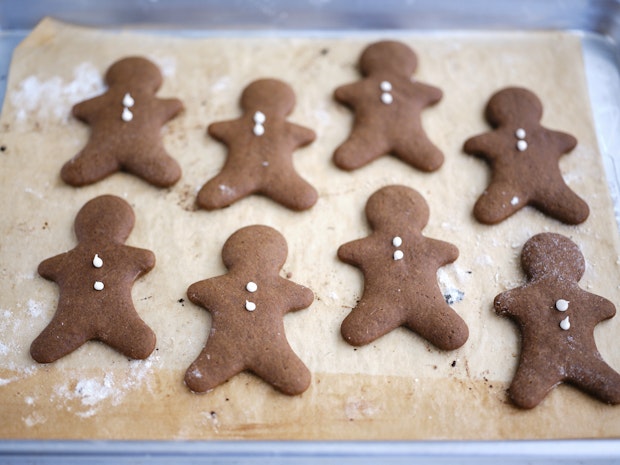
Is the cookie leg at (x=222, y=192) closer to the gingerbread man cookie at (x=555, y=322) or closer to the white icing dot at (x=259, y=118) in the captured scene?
the white icing dot at (x=259, y=118)

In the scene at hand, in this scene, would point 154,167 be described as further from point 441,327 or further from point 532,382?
point 532,382

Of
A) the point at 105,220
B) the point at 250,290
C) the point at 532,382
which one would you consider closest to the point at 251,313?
the point at 250,290

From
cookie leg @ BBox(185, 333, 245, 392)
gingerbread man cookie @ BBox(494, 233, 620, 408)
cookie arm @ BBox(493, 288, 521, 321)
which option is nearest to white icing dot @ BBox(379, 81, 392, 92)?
gingerbread man cookie @ BBox(494, 233, 620, 408)

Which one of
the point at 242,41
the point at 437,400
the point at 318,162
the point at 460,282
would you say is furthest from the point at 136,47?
the point at 437,400

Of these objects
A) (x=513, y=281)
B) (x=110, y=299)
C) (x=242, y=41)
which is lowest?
(x=110, y=299)

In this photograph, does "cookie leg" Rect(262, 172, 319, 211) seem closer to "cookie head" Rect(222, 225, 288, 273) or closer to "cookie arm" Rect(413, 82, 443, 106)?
"cookie head" Rect(222, 225, 288, 273)

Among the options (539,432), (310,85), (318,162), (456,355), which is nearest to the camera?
(539,432)

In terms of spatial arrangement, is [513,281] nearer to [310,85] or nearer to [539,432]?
[539,432]
